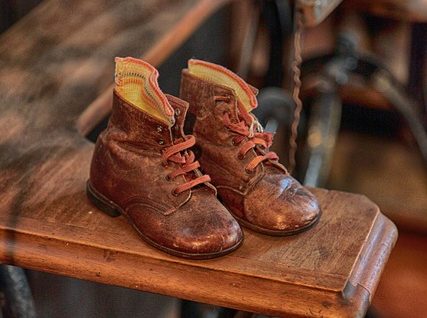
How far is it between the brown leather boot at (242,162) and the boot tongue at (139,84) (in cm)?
5

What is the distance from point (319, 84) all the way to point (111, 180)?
3.84ft

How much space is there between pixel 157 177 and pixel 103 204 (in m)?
0.09

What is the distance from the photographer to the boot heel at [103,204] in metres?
0.96

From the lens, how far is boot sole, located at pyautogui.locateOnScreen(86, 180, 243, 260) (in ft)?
2.90

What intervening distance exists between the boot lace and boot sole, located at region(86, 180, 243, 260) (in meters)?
0.09

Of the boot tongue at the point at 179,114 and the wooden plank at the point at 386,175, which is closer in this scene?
the boot tongue at the point at 179,114

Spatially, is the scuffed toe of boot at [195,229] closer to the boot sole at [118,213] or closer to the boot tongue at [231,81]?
the boot sole at [118,213]

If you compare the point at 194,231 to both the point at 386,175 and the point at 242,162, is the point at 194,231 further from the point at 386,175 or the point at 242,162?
the point at 386,175

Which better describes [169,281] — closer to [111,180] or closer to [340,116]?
[111,180]

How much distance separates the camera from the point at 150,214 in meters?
0.91

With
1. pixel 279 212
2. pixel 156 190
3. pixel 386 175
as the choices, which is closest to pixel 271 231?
pixel 279 212

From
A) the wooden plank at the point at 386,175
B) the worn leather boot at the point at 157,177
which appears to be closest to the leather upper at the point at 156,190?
the worn leather boot at the point at 157,177

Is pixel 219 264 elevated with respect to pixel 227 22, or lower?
elevated

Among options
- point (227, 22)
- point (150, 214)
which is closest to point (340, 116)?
point (227, 22)
